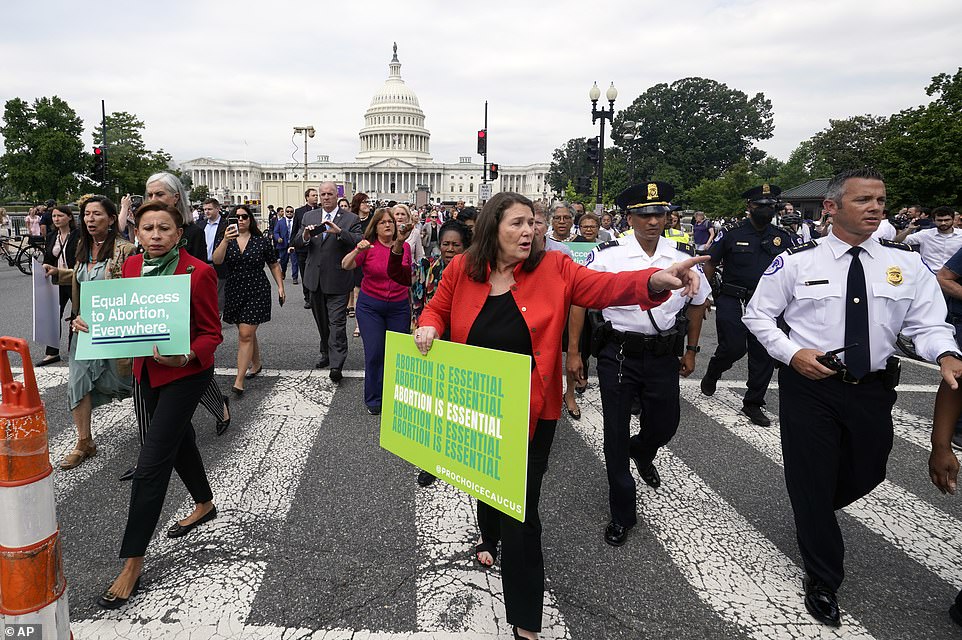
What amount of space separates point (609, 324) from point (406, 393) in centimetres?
167

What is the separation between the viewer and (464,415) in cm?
261

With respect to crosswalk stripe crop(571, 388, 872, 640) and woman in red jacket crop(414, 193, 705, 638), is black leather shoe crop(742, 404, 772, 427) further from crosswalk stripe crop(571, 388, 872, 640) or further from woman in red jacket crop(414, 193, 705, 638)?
woman in red jacket crop(414, 193, 705, 638)

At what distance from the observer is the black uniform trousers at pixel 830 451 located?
3014 mm

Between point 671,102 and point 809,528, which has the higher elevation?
point 671,102

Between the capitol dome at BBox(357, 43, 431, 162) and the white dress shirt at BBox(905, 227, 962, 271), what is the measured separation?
5008 inches

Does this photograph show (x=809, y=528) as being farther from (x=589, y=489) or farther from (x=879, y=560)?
(x=589, y=489)

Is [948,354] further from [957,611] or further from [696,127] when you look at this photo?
[696,127]

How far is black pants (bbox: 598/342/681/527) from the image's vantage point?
3699 mm

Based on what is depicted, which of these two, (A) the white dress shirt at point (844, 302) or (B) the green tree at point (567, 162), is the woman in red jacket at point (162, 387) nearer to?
(A) the white dress shirt at point (844, 302)

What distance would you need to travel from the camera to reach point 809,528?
3.11 metres

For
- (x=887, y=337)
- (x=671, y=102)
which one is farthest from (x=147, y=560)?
(x=671, y=102)

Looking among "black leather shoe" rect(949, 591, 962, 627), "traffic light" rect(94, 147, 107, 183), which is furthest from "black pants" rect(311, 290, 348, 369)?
"traffic light" rect(94, 147, 107, 183)

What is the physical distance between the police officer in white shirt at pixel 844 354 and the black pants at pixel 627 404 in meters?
0.75

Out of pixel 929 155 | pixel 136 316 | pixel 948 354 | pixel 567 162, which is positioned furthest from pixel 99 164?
pixel 567 162
